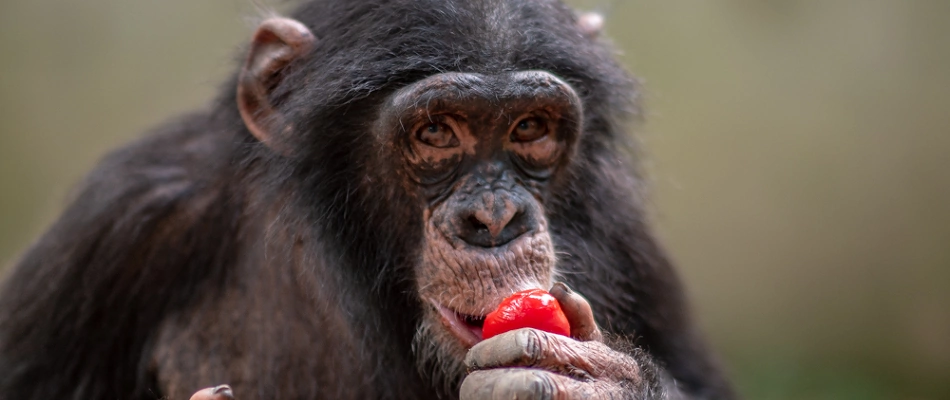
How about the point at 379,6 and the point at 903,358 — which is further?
the point at 903,358

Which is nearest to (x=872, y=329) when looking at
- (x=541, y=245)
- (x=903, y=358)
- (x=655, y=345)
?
(x=903, y=358)

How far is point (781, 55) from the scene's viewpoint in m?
6.22

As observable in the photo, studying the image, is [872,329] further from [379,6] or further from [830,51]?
[379,6]

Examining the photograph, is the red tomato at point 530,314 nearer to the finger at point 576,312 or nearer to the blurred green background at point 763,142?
the finger at point 576,312

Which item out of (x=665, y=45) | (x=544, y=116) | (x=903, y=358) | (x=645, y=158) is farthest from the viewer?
(x=665, y=45)

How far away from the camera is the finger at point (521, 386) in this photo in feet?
7.65

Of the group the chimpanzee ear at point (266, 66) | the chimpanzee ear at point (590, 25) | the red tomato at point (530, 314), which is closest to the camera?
the red tomato at point (530, 314)

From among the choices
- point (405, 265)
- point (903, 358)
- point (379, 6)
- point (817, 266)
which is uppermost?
point (379, 6)

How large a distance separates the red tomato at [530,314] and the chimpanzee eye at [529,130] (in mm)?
634

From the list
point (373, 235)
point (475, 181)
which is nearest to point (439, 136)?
point (475, 181)

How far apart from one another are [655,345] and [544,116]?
4.07 feet

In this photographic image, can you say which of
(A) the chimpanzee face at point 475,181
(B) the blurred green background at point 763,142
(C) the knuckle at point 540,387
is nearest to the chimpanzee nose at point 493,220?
(A) the chimpanzee face at point 475,181

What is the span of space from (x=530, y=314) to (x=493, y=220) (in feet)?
1.18

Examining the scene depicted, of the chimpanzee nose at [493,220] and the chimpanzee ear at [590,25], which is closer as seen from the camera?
the chimpanzee nose at [493,220]
